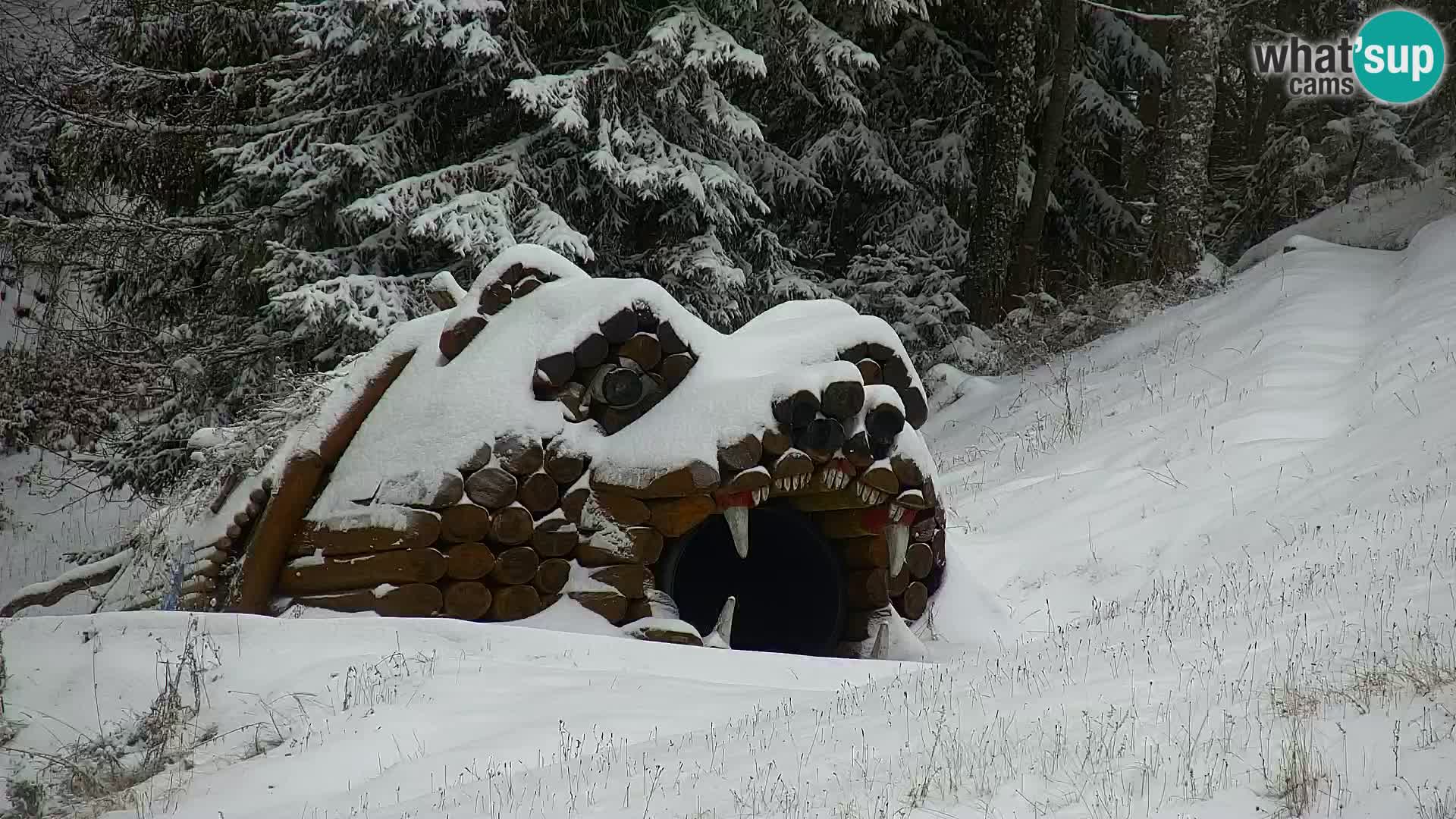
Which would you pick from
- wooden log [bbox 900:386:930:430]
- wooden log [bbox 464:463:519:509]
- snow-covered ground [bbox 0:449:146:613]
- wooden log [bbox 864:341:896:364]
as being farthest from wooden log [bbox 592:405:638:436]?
snow-covered ground [bbox 0:449:146:613]

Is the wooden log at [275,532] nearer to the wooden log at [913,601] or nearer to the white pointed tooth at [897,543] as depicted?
the white pointed tooth at [897,543]

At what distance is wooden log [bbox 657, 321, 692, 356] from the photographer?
25.3ft

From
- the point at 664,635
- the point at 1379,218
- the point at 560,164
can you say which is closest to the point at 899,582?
the point at 664,635

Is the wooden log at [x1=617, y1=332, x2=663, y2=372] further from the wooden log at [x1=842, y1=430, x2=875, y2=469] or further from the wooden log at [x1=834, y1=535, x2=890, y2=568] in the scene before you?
the wooden log at [x1=834, y1=535, x2=890, y2=568]

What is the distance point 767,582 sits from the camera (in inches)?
348

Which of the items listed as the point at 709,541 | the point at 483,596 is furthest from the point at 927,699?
the point at 709,541

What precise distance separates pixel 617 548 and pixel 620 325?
4.29 ft

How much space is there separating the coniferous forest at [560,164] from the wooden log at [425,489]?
2411mm

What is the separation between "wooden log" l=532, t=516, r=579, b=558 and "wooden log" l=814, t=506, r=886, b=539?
171cm

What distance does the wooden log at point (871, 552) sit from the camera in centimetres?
794

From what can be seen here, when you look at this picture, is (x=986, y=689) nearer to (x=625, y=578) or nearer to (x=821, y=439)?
(x=821, y=439)

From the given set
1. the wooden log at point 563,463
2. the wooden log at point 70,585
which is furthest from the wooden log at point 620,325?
the wooden log at point 70,585

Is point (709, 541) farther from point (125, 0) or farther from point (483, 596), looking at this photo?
point (125, 0)

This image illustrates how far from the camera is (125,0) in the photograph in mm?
14664
